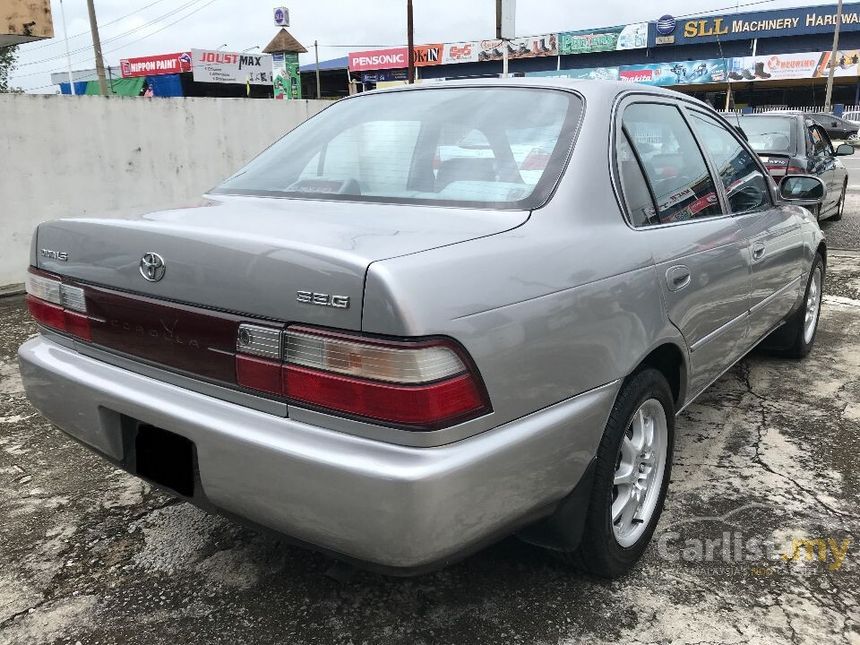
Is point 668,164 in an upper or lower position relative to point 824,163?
upper

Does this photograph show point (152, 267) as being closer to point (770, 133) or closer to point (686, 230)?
point (686, 230)

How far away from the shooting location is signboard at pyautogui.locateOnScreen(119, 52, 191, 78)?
1896 inches

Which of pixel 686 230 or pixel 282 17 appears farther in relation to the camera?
pixel 282 17

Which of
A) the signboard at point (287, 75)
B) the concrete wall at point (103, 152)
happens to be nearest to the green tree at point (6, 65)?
the signboard at point (287, 75)

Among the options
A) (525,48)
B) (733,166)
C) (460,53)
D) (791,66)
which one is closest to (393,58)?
(460,53)

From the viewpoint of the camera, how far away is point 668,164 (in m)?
2.77

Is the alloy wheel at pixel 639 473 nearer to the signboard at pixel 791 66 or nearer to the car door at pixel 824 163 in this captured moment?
the car door at pixel 824 163

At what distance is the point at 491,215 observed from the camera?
6.72 feet

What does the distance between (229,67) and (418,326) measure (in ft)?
158

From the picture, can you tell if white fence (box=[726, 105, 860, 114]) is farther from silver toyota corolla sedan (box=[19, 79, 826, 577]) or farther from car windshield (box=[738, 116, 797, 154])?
silver toyota corolla sedan (box=[19, 79, 826, 577])

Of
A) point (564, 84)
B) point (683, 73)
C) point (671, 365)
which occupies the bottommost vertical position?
point (671, 365)

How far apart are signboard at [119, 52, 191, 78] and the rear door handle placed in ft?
163

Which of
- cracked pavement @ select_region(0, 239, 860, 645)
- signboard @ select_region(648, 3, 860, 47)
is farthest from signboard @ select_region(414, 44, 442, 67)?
cracked pavement @ select_region(0, 239, 860, 645)

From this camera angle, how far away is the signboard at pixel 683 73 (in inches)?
1699
